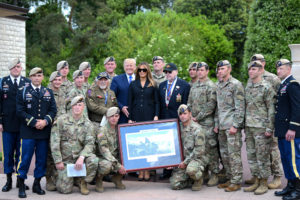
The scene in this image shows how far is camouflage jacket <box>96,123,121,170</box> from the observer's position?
7.02 meters

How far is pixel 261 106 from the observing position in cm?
676

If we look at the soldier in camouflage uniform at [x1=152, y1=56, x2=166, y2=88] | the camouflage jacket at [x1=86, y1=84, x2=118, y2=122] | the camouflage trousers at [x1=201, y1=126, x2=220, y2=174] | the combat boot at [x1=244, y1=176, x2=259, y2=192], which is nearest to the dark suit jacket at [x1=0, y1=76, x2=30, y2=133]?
the camouflage jacket at [x1=86, y1=84, x2=118, y2=122]

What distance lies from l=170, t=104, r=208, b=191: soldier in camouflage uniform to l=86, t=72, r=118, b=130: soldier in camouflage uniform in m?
1.66

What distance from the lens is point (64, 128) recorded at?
275 inches

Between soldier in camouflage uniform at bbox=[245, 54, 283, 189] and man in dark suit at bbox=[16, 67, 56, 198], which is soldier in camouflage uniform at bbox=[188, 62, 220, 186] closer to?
soldier in camouflage uniform at bbox=[245, 54, 283, 189]

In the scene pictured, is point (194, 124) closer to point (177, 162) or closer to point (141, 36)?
point (177, 162)

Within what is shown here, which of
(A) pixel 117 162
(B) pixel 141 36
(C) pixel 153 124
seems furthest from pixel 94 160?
(B) pixel 141 36

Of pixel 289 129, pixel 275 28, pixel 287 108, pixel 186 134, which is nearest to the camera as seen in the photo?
pixel 289 129

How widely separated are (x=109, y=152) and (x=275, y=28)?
13.9 metres

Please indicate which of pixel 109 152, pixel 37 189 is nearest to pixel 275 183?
pixel 109 152

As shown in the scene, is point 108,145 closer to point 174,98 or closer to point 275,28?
point 174,98

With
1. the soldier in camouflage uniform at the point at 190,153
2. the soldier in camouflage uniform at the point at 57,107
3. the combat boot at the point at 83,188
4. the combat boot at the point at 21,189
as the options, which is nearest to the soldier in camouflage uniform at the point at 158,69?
the soldier in camouflage uniform at the point at 190,153

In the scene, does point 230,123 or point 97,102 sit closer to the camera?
point 230,123

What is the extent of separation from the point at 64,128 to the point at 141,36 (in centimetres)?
1692
